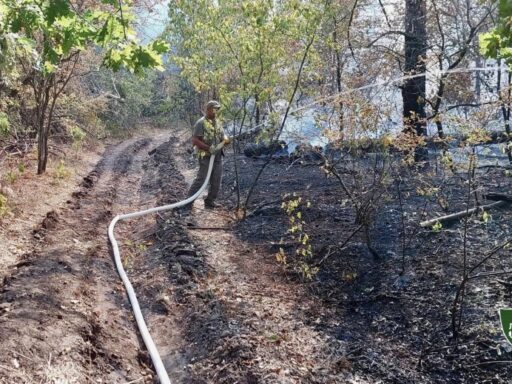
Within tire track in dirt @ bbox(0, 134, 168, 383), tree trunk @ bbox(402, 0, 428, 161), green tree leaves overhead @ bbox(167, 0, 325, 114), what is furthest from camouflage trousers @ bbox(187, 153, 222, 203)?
tree trunk @ bbox(402, 0, 428, 161)

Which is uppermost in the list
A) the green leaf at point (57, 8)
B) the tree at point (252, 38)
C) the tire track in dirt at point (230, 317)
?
the tree at point (252, 38)

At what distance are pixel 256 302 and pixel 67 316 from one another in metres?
1.86

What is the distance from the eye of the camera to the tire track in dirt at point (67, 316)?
3.59 metres

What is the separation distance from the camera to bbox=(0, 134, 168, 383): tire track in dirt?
11.8 ft

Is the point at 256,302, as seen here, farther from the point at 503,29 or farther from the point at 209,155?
the point at 209,155

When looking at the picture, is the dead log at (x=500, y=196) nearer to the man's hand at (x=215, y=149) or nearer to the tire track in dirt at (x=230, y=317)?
the tire track in dirt at (x=230, y=317)

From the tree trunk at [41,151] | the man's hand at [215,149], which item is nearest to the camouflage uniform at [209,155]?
the man's hand at [215,149]

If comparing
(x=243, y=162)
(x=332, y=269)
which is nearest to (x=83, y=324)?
(x=332, y=269)

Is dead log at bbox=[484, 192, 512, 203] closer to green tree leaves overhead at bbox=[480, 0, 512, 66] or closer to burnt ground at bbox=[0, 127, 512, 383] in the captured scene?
burnt ground at bbox=[0, 127, 512, 383]

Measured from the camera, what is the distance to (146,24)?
42.9 feet

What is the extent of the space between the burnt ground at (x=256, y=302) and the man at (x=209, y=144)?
75 centimetres

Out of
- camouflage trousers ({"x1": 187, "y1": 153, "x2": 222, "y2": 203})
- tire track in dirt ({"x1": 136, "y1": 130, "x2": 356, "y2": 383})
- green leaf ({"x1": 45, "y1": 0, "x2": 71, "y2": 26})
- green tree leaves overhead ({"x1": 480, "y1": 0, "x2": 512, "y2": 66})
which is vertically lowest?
tire track in dirt ({"x1": 136, "y1": 130, "x2": 356, "y2": 383})

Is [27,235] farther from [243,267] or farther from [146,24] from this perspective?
[146,24]

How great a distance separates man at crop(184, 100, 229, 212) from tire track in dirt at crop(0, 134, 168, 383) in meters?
2.01
